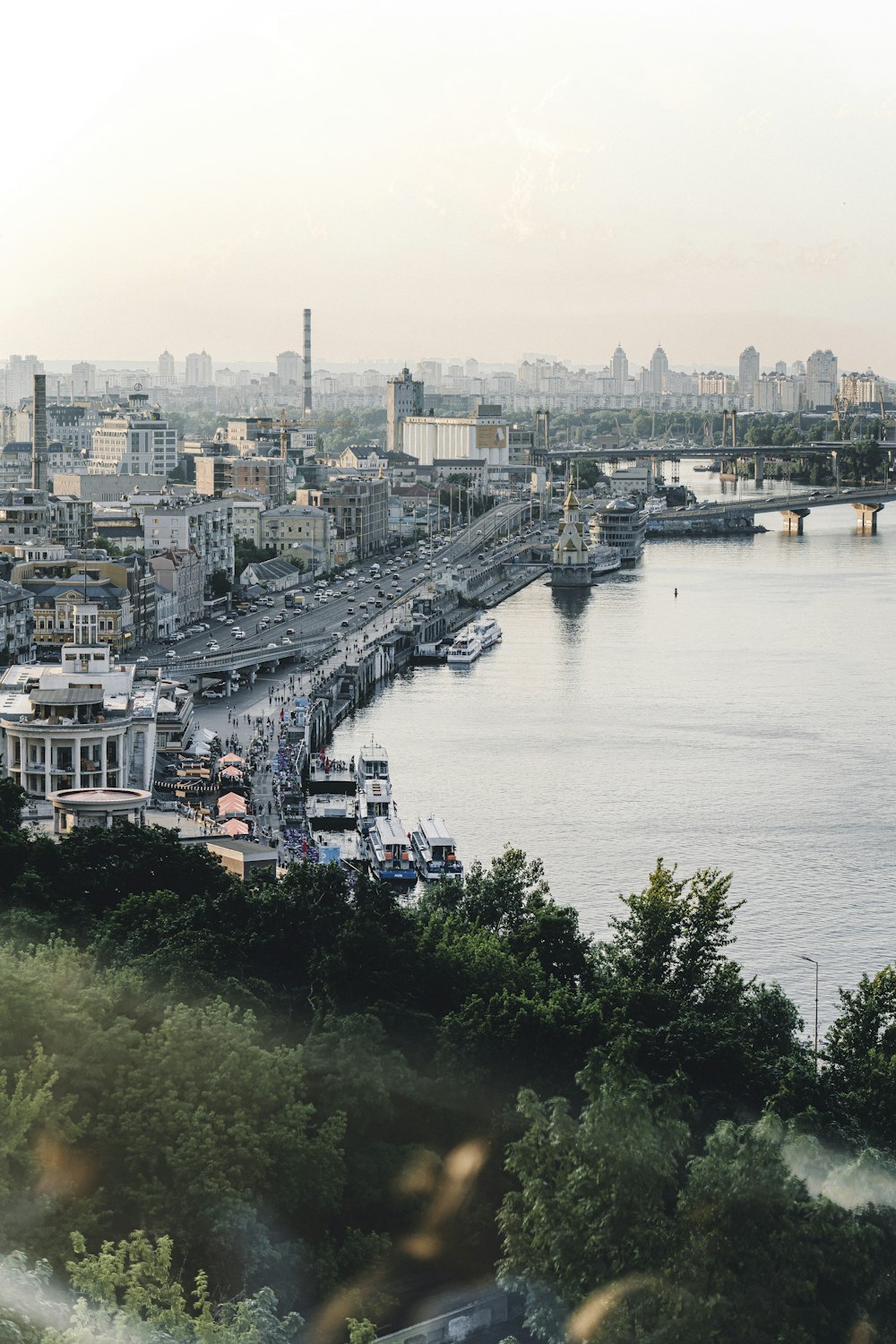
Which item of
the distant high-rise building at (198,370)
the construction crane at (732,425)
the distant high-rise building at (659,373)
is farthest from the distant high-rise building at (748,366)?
the construction crane at (732,425)

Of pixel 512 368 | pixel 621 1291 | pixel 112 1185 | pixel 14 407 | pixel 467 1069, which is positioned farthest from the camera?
pixel 512 368

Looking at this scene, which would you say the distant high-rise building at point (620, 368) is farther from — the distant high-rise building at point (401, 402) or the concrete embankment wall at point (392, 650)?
the concrete embankment wall at point (392, 650)

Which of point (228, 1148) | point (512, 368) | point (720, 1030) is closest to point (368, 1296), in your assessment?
point (228, 1148)

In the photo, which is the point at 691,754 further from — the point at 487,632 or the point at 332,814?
the point at 487,632

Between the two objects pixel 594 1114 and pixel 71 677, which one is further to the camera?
pixel 71 677

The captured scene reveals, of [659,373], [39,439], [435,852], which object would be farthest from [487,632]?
[659,373]

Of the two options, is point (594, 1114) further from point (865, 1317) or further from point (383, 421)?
point (383, 421)
